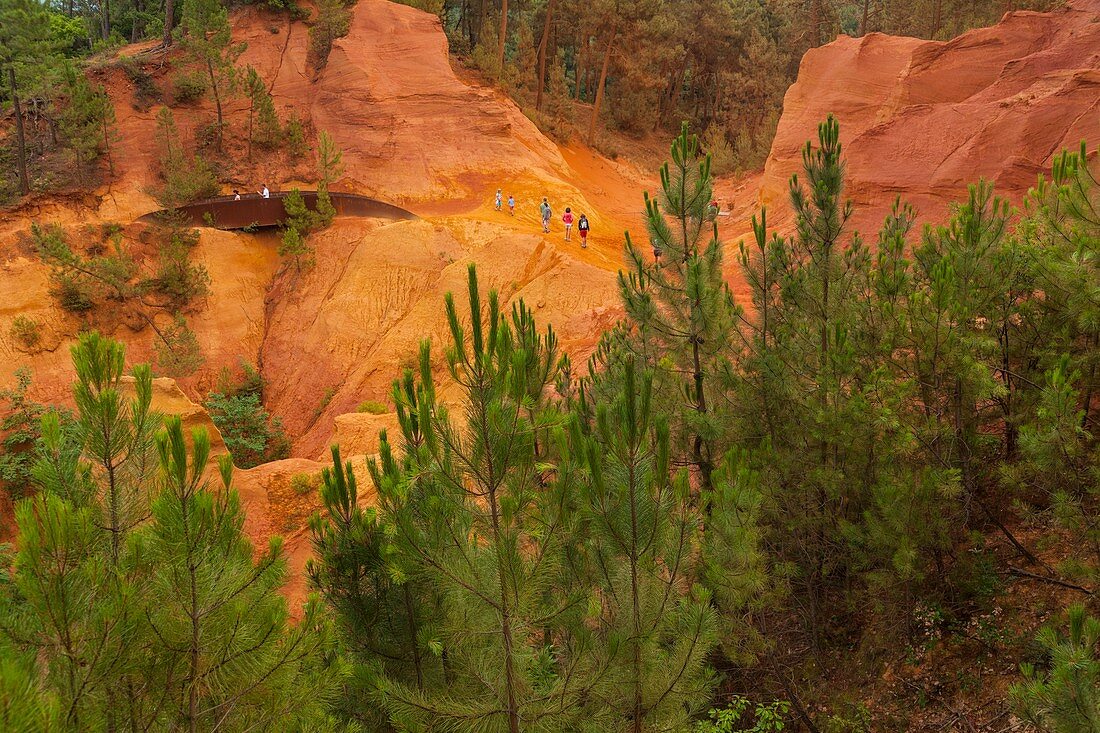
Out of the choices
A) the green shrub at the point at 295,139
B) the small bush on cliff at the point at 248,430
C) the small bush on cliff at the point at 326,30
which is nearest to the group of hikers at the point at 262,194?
the green shrub at the point at 295,139

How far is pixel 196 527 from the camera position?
151 inches

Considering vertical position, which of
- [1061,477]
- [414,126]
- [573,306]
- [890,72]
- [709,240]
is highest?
[890,72]

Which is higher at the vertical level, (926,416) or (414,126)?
(414,126)

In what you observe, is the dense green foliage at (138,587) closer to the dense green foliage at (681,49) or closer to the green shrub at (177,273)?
the green shrub at (177,273)

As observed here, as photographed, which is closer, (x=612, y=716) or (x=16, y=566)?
(x=16, y=566)

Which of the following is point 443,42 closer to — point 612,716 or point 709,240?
point 709,240

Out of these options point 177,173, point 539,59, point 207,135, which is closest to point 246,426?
point 177,173

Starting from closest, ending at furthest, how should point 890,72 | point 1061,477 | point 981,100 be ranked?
point 1061,477
point 981,100
point 890,72

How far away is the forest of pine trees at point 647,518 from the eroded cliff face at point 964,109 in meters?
11.3

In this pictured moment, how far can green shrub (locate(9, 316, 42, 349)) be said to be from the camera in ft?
75.0

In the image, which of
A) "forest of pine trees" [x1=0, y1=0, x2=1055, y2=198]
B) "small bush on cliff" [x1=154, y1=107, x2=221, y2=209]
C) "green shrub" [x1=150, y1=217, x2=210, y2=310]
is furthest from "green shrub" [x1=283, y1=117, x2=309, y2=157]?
"green shrub" [x1=150, y1=217, x2=210, y2=310]

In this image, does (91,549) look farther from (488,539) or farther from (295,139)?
(295,139)

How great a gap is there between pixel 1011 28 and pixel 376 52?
27.3 metres

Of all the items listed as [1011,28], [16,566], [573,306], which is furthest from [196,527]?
[1011,28]
